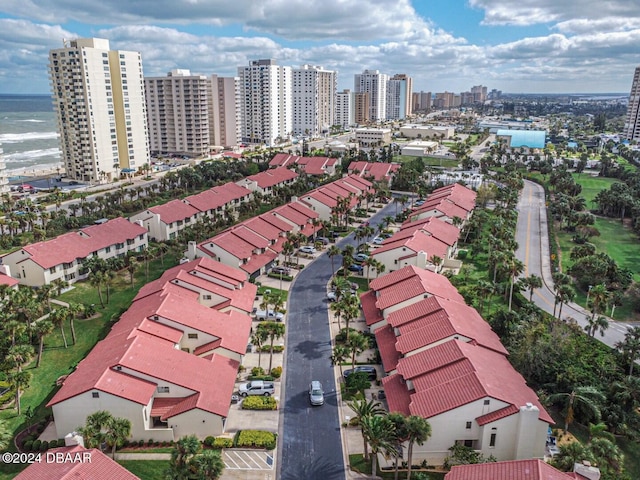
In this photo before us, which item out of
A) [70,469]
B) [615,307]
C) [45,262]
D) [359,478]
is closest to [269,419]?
[359,478]

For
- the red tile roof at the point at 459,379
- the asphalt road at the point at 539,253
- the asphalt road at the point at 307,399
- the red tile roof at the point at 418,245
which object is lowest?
the asphalt road at the point at 307,399

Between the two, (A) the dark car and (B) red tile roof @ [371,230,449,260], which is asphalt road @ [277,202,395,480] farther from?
(B) red tile roof @ [371,230,449,260]

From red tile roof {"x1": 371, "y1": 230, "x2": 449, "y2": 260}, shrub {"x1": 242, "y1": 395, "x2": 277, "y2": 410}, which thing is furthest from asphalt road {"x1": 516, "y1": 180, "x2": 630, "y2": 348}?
shrub {"x1": 242, "y1": 395, "x2": 277, "y2": 410}

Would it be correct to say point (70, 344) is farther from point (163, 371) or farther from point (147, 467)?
point (147, 467)

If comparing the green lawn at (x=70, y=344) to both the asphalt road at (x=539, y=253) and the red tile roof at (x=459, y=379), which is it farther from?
the asphalt road at (x=539, y=253)

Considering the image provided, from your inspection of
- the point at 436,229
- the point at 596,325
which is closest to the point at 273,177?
the point at 436,229

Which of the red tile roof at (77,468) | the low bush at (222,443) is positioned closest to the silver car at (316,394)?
the low bush at (222,443)

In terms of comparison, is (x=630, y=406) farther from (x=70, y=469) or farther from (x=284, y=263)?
(x=284, y=263)
